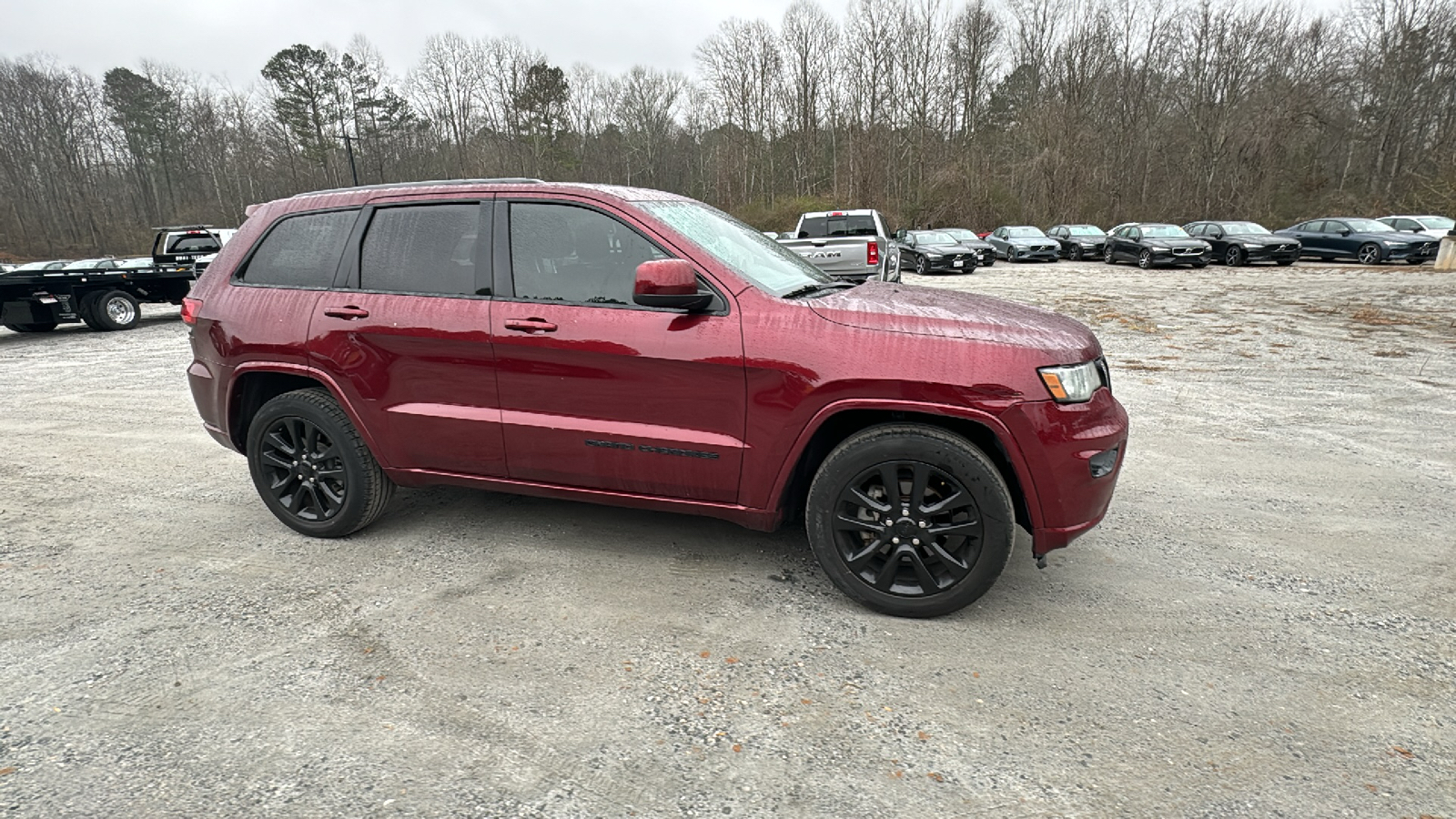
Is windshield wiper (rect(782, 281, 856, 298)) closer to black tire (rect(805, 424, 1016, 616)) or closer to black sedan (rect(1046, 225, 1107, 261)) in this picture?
black tire (rect(805, 424, 1016, 616))

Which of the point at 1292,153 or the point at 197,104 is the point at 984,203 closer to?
the point at 1292,153

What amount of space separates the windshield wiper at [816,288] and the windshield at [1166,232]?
81.9ft

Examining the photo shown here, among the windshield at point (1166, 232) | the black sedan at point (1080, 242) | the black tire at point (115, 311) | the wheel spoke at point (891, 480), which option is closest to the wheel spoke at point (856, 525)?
the wheel spoke at point (891, 480)

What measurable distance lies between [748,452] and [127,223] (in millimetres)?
65739

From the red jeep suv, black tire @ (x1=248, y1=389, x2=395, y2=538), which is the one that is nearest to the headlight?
the red jeep suv

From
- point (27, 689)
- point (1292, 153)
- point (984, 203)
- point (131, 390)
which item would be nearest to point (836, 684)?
point (27, 689)

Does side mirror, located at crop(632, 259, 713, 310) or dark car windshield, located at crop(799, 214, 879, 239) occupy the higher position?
dark car windshield, located at crop(799, 214, 879, 239)

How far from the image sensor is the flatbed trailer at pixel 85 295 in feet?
43.3

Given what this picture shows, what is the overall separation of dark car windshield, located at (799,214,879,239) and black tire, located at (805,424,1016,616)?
12.7 m

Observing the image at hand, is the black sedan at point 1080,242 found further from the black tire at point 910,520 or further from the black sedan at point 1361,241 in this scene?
the black tire at point 910,520

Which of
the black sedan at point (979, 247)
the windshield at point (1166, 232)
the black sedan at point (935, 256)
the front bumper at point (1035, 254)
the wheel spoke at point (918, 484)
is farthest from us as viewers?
the front bumper at point (1035, 254)

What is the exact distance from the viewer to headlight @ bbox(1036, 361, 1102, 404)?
275 centimetres

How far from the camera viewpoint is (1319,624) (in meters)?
2.93

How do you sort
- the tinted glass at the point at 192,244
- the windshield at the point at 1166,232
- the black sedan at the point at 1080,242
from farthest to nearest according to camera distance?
the black sedan at the point at 1080,242 → the windshield at the point at 1166,232 → the tinted glass at the point at 192,244
